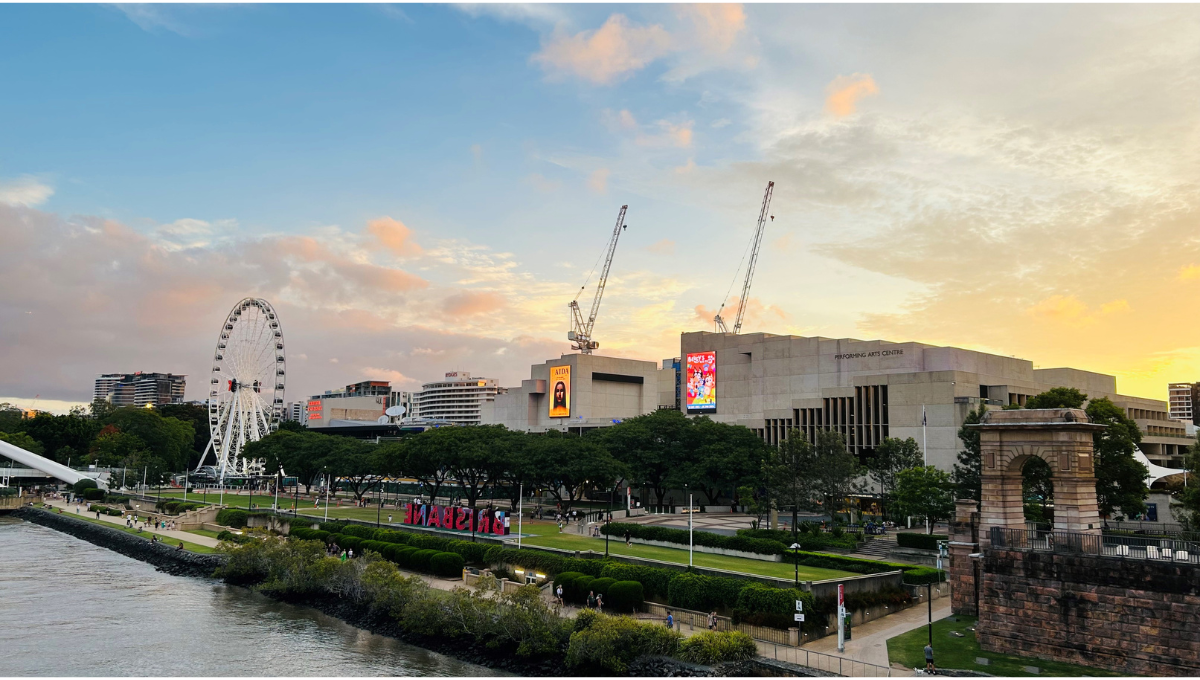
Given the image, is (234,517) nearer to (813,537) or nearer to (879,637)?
(813,537)

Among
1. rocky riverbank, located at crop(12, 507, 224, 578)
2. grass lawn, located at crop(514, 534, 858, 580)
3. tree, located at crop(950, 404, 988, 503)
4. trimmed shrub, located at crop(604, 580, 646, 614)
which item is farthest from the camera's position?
rocky riverbank, located at crop(12, 507, 224, 578)

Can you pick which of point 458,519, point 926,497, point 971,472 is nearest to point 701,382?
point 926,497

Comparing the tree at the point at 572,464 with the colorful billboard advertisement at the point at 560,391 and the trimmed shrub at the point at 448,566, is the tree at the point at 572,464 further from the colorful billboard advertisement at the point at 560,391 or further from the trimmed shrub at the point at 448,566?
the colorful billboard advertisement at the point at 560,391

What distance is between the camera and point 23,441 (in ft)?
532

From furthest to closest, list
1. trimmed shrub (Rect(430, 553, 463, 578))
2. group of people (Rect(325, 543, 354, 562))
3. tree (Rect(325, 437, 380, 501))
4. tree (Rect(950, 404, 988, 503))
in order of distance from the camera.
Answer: tree (Rect(325, 437, 380, 501))
group of people (Rect(325, 543, 354, 562))
tree (Rect(950, 404, 988, 503))
trimmed shrub (Rect(430, 553, 463, 578))

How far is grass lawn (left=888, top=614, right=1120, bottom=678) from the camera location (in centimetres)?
3606

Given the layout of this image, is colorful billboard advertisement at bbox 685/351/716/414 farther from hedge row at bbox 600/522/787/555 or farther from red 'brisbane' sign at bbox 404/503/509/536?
red 'brisbane' sign at bbox 404/503/509/536

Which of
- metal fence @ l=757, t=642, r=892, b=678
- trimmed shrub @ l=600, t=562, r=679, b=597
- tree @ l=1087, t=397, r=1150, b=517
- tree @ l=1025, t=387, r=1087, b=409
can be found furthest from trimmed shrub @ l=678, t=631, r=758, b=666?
tree @ l=1025, t=387, r=1087, b=409

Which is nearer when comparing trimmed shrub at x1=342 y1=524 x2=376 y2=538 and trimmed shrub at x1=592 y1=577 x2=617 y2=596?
trimmed shrub at x1=592 y1=577 x2=617 y2=596

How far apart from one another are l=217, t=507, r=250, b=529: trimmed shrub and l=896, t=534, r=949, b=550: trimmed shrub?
255 ft

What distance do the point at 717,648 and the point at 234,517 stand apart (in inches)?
3241

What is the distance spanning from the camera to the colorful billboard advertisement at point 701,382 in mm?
134000

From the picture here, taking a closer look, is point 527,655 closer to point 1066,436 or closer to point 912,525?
point 1066,436

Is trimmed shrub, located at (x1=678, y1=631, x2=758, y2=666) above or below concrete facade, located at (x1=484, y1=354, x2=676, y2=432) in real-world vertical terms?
below
